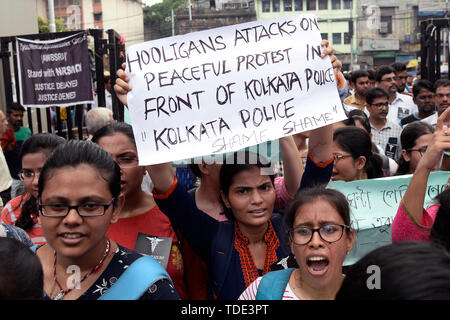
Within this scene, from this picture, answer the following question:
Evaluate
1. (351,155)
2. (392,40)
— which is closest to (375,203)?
(351,155)

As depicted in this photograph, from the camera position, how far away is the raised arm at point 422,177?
2.37 m

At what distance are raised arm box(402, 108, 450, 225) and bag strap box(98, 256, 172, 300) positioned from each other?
1115mm

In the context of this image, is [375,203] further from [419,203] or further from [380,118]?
[380,118]

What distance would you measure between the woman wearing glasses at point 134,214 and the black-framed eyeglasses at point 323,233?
0.65 m

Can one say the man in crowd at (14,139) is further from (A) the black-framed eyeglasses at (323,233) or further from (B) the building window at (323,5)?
(B) the building window at (323,5)

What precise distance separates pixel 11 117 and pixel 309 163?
21.4 feet

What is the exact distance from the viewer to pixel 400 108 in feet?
26.6

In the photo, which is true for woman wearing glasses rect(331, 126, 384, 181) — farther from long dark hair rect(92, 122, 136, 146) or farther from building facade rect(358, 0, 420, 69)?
building facade rect(358, 0, 420, 69)

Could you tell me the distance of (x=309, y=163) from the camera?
284cm

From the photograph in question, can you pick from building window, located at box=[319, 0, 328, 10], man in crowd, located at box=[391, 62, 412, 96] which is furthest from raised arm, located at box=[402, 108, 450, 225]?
building window, located at box=[319, 0, 328, 10]

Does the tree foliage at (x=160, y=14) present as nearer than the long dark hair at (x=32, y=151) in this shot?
No

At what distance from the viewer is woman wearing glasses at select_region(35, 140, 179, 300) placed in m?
1.93

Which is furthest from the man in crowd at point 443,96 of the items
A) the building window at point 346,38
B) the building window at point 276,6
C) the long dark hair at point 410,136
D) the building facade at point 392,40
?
the building window at point 276,6
